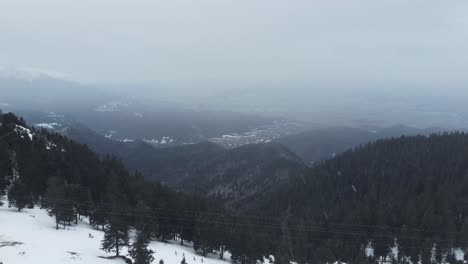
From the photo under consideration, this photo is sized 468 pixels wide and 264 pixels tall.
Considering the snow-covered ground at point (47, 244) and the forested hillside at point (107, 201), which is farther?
the forested hillside at point (107, 201)

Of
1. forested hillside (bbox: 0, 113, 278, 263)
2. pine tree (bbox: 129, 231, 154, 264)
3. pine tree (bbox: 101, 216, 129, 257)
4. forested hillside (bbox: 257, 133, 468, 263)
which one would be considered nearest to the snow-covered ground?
pine tree (bbox: 101, 216, 129, 257)

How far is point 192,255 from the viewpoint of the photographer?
2235 inches

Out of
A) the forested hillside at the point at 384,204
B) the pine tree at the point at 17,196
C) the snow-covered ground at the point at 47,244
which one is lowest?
the forested hillside at the point at 384,204

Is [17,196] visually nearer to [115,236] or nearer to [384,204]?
[115,236]

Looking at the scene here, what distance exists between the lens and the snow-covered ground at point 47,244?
40.6 meters

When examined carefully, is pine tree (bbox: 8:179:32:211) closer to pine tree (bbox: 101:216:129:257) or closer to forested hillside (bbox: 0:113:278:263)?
forested hillside (bbox: 0:113:278:263)

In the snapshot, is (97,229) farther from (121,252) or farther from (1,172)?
(1,172)

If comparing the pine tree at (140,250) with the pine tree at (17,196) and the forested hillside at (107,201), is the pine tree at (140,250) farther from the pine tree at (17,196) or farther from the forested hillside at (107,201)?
the pine tree at (17,196)

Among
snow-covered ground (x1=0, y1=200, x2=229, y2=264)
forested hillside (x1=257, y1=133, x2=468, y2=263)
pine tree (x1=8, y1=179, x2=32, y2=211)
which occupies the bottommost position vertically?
forested hillside (x1=257, y1=133, x2=468, y2=263)

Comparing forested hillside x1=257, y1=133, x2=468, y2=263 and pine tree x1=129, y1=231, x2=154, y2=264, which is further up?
pine tree x1=129, y1=231, x2=154, y2=264

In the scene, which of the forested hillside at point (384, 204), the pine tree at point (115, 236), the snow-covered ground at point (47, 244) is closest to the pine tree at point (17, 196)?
the snow-covered ground at point (47, 244)

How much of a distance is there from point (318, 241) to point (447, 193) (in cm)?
4108

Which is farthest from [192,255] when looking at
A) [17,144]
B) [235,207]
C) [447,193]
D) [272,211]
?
[235,207]

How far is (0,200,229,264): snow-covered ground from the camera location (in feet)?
133
